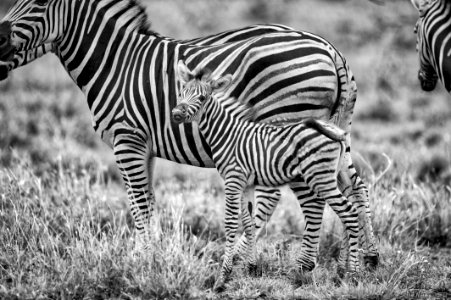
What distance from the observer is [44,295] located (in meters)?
5.34

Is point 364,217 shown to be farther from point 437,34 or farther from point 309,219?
point 437,34

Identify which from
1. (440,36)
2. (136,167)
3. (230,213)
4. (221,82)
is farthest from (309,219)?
A: (440,36)

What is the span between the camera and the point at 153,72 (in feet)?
21.5

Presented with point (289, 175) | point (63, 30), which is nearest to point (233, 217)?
point (289, 175)

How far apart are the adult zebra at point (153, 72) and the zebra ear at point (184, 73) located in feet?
1.06

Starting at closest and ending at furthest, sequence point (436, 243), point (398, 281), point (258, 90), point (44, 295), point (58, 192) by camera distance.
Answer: point (44, 295) → point (398, 281) → point (258, 90) → point (436, 243) → point (58, 192)

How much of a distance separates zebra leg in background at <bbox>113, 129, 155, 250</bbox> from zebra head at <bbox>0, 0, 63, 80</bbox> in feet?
3.89

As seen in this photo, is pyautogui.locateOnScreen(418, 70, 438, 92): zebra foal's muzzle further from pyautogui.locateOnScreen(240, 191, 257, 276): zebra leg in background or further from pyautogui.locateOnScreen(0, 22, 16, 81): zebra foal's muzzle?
pyautogui.locateOnScreen(0, 22, 16, 81): zebra foal's muzzle

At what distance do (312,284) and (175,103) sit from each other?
6.53 feet

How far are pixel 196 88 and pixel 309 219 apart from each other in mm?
1521

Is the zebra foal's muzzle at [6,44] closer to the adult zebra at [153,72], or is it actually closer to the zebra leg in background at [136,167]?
the adult zebra at [153,72]

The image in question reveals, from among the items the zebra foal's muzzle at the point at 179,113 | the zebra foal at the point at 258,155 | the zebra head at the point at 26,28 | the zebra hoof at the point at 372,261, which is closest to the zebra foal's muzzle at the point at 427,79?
the zebra foal at the point at 258,155

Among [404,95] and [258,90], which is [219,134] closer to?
[258,90]

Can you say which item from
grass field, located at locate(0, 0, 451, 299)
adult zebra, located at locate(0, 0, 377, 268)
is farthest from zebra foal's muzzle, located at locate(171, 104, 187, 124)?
grass field, located at locate(0, 0, 451, 299)
